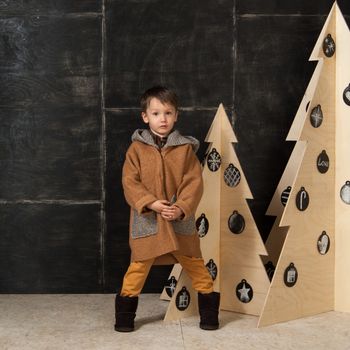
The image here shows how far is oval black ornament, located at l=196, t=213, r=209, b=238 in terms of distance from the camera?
2.77 m

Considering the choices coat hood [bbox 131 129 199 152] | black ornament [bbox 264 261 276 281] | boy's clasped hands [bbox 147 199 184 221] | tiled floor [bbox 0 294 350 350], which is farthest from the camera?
black ornament [bbox 264 261 276 281]

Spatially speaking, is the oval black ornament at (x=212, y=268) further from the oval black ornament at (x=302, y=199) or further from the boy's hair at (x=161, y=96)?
the boy's hair at (x=161, y=96)

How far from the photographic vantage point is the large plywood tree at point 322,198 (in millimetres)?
2617

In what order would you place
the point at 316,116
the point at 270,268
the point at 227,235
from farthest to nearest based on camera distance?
1. the point at 270,268
2. the point at 227,235
3. the point at 316,116

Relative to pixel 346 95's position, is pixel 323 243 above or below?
below

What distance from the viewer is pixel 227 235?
109 inches

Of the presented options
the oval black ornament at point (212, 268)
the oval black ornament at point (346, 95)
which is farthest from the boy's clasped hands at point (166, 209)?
the oval black ornament at point (346, 95)

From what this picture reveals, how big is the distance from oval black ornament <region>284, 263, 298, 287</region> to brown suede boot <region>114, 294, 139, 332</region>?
0.63 metres

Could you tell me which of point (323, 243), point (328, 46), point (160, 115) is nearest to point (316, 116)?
point (328, 46)

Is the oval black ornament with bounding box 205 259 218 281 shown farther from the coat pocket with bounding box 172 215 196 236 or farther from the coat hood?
the coat hood

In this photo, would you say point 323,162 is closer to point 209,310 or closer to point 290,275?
point 290,275

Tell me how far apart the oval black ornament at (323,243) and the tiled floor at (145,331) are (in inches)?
10.8

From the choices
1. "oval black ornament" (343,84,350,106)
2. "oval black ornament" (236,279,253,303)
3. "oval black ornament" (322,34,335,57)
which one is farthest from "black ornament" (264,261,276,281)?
"oval black ornament" (322,34,335,57)

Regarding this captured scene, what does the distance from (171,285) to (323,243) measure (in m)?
0.73
